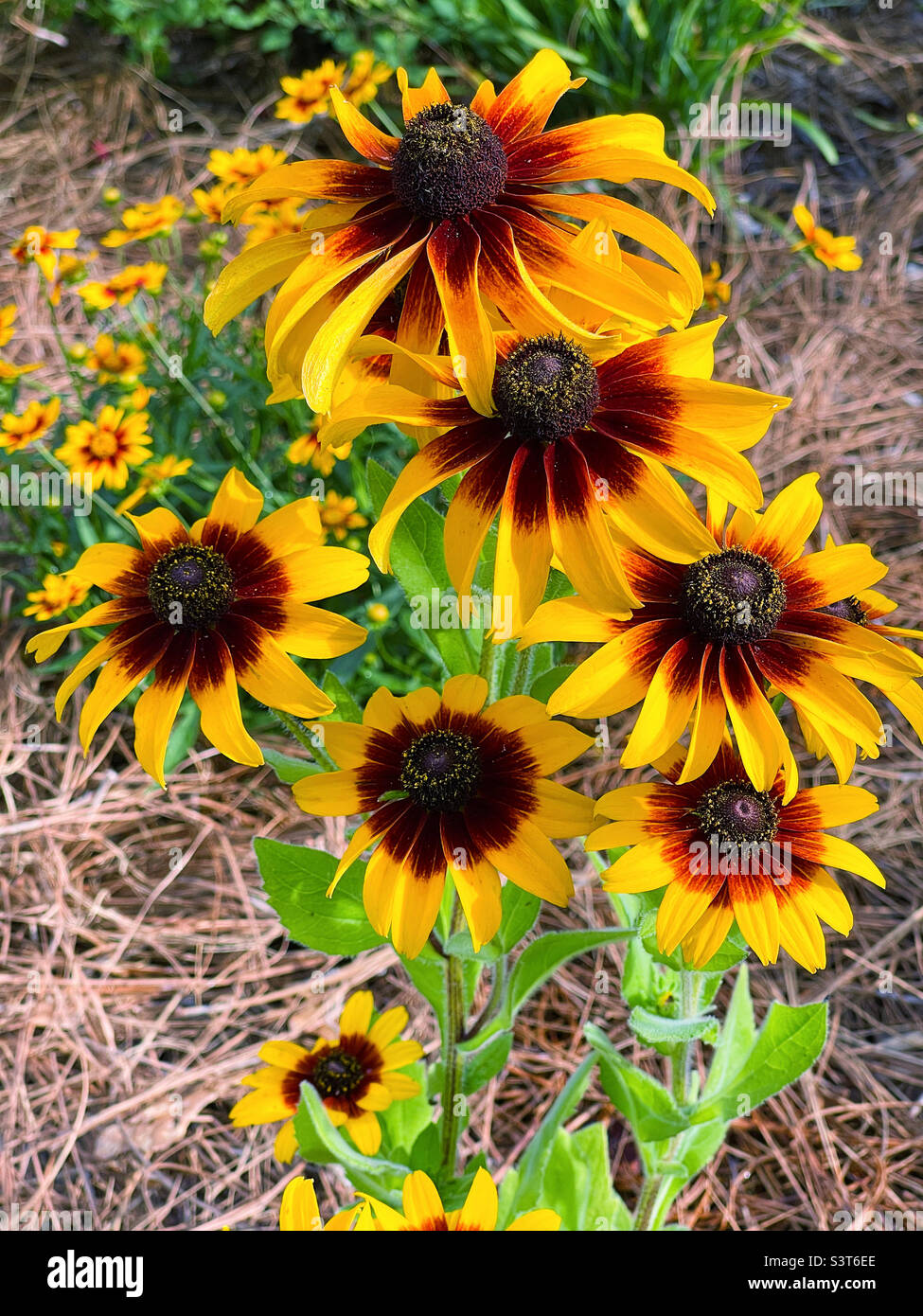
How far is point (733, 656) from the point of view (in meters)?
0.94

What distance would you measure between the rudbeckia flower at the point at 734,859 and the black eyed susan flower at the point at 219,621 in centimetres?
31

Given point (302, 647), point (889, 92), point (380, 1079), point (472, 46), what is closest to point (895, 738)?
point (380, 1079)

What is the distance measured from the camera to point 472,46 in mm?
3270

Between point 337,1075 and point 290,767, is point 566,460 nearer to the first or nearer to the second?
point 290,767

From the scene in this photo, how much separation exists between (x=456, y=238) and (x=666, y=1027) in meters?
0.82

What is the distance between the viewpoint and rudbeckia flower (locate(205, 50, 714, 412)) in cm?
85

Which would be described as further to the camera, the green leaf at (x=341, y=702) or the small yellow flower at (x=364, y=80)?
the small yellow flower at (x=364, y=80)

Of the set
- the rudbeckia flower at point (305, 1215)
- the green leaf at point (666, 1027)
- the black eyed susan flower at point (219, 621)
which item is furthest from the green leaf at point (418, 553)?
the rudbeckia flower at point (305, 1215)

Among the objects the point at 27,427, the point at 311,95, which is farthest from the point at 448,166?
the point at 311,95

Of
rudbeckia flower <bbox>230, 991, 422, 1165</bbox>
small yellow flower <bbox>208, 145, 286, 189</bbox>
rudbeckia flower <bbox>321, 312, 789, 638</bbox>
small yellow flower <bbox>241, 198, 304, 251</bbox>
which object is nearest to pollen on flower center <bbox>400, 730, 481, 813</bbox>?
rudbeckia flower <bbox>321, 312, 789, 638</bbox>

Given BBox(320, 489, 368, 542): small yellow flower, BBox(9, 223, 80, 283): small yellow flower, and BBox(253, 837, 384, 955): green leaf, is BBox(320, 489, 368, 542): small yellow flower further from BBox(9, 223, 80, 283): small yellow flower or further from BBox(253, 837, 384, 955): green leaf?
BBox(253, 837, 384, 955): green leaf

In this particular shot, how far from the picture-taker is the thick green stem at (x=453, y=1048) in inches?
49.7

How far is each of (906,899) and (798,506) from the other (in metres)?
1.45

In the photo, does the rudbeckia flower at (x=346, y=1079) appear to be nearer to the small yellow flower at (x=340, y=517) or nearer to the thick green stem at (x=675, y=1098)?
the thick green stem at (x=675, y=1098)
